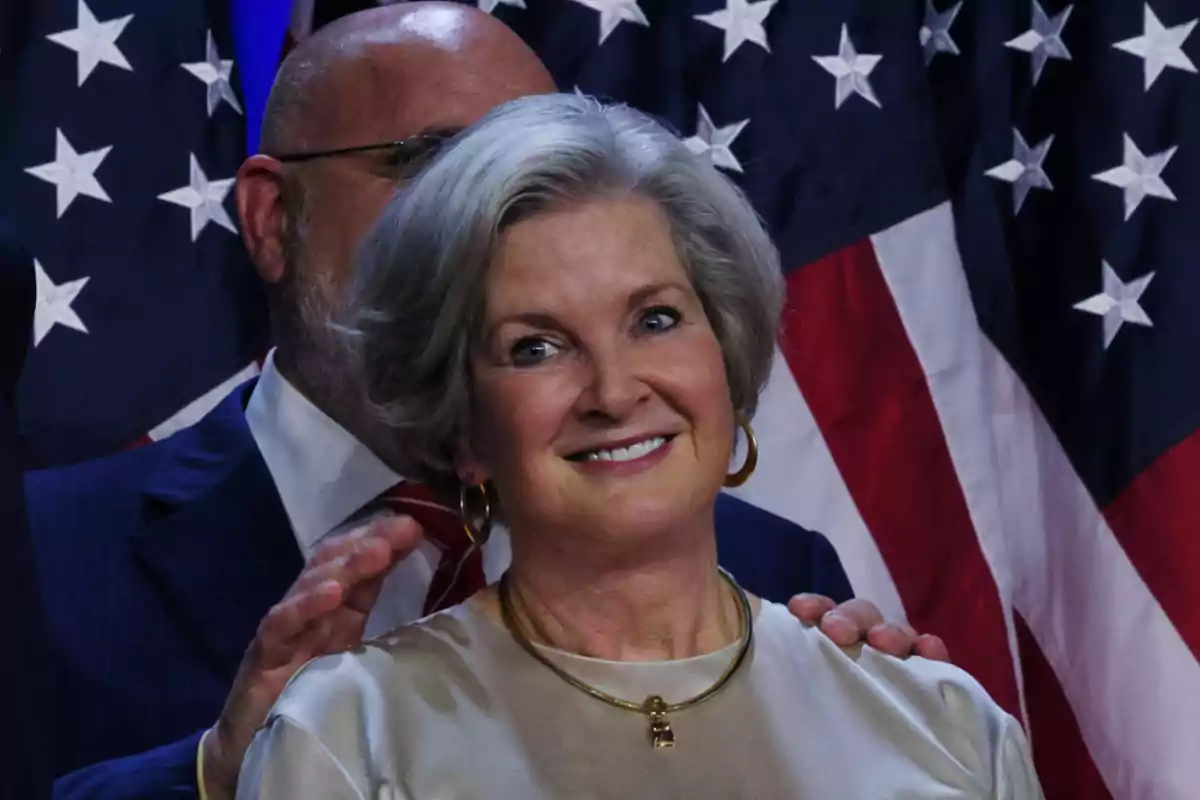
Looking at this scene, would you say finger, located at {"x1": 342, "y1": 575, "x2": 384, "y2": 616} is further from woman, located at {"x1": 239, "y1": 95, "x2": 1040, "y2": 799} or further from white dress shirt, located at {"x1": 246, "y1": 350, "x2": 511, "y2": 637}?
white dress shirt, located at {"x1": 246, "y1": 350, "x2": 511, "y2": 637}

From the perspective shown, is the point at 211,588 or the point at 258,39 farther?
the point at 258,39

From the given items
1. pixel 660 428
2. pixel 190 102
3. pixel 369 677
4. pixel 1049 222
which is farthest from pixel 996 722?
pixel 190 102

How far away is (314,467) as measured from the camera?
6.63 ft

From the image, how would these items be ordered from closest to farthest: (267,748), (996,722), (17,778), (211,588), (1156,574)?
(17,778) → (267,748) → (996,722) → (211,588) → (1156,574)

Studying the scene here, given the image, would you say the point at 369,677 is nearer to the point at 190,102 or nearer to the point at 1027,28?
the point at 190,102

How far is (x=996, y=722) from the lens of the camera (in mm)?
1527

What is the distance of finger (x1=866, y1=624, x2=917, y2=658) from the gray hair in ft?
0.81

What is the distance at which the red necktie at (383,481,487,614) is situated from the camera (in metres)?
1.83

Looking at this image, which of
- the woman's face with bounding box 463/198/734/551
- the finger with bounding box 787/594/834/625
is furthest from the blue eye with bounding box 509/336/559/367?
the finger with bounding box 787/594/834/625

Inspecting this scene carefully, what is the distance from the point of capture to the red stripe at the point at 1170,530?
7.53ft

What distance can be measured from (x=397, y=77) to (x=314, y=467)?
0.50 m

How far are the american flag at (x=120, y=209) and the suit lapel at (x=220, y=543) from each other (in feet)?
0.89

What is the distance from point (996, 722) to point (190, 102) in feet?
4.69

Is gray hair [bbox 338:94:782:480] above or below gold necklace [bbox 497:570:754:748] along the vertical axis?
above
